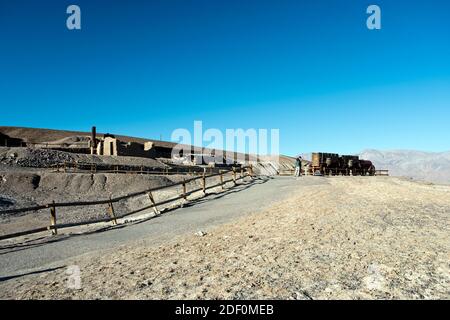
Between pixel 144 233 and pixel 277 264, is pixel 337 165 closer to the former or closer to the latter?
pixel 144 233

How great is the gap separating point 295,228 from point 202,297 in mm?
6021

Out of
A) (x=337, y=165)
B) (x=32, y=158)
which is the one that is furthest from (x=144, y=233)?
(x=32, y=158)

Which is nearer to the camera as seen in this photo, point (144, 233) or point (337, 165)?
point (144, 233)

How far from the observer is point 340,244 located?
9.57 meters

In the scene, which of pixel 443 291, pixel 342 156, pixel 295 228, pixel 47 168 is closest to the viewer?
pixel 443 291

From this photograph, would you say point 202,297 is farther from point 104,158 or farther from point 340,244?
point 104,158

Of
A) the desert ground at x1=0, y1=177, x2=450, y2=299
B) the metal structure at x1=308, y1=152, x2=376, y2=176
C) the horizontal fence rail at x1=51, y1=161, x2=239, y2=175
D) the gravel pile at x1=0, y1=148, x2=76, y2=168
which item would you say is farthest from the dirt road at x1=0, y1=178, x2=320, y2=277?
the gravel pile at x1=0, y1=148, x2=76, y2=168

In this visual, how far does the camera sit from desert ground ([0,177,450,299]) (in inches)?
258

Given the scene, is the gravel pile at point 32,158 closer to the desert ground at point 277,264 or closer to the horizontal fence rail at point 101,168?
the horizontal fence rail at point 101,168

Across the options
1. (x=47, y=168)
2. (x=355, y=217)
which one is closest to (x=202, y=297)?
(x=355, y=217)

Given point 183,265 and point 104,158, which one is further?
point 104,158

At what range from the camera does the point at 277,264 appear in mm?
8008

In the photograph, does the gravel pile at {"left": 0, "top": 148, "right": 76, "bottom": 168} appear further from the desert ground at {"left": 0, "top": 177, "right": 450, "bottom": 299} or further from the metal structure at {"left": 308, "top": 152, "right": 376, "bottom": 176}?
the desert ground at {"left": 0, "top": 177, "right": 450, "bottom": 299}

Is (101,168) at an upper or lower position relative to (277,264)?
upper
